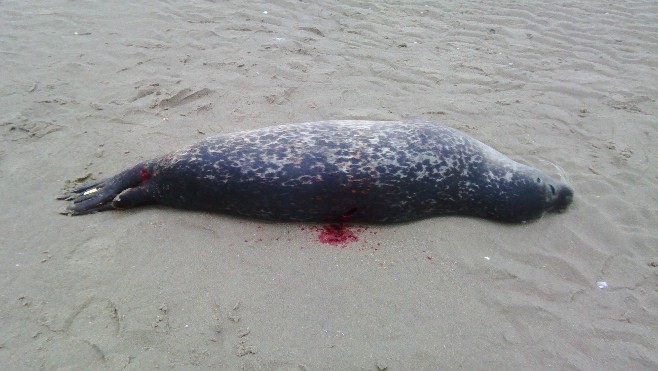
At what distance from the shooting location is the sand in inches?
96.0

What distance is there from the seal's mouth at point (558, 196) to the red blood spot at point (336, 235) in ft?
4.95

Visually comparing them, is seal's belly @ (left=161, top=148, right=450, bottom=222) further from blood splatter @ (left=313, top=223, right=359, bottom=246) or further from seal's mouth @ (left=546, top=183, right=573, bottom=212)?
seal's mouth @ (left=546, top=183, right=573, bottom=212)

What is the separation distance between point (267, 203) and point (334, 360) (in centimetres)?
115

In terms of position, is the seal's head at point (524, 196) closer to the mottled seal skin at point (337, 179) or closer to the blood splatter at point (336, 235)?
the mottled seal skin at point (337, 179)

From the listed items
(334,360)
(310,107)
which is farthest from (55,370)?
(310,107)

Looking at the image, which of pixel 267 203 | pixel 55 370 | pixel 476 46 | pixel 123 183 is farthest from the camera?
pixel 476 46

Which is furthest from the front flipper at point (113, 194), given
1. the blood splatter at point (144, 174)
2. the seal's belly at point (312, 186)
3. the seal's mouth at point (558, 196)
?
the seal's mouth at point (558, 196)

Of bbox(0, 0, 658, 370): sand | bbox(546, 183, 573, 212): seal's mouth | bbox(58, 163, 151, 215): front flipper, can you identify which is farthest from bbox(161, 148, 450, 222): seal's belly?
bbox(546, 183, 573, 212): seal's mouth

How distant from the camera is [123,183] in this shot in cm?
Result: 336

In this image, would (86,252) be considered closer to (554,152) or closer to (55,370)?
(55,370)

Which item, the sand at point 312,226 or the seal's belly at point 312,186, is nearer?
the sand at point 312,226

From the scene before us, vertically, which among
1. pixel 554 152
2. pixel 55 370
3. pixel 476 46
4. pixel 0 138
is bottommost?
pixel 55 370

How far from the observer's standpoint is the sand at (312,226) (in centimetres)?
244

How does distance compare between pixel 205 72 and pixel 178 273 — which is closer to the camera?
pixel 178 273
